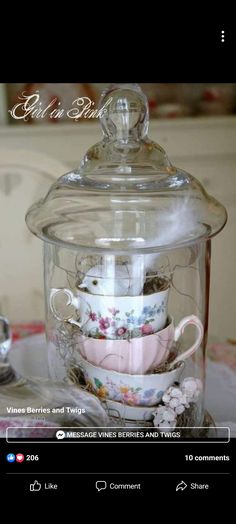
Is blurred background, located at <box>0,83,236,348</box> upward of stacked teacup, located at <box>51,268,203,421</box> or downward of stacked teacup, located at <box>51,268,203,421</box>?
upward

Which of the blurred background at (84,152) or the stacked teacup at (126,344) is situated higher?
the blurred background at (84,152)

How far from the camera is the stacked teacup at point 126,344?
504mm

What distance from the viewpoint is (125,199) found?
506 mm

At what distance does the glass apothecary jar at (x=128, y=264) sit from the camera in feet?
1.65

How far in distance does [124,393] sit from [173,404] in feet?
0.14

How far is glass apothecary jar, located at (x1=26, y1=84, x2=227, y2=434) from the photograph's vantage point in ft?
1.65
